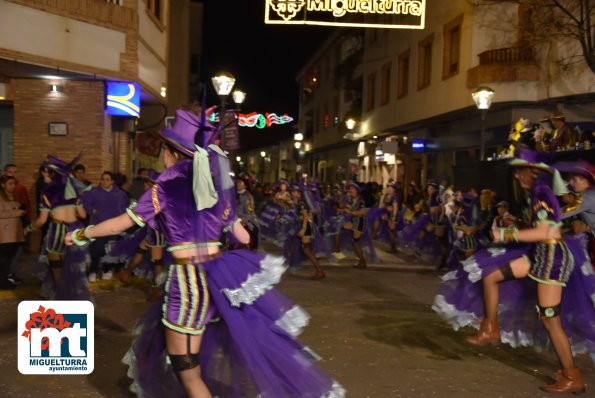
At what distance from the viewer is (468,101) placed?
20766 millimetres

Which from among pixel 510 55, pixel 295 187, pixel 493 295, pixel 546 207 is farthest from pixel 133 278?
pixel 510 55

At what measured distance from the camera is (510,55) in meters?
18.9

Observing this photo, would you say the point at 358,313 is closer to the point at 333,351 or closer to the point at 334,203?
the point at 333,351

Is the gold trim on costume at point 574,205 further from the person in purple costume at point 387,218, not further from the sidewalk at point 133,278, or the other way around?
the person in purple costume at point 387,218

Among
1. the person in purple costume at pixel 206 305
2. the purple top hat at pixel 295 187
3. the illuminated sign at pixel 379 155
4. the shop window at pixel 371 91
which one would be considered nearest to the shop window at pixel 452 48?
the illuminated sign at pixel 379 155

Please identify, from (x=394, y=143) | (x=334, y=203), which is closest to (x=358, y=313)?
(x=334, y=203)

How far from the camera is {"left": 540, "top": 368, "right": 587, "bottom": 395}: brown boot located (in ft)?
17.1

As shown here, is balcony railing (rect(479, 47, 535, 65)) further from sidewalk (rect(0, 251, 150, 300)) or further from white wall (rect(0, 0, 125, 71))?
sidewalk (rect(0, 251, 150, 300))

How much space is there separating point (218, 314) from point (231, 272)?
300 millimetres

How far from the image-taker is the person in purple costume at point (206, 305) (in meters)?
3.71

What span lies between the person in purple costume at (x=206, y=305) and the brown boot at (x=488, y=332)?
2.61 metres

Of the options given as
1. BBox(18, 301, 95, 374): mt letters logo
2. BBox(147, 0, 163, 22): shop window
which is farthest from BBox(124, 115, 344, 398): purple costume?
BBox(147, 0, 163, 22): shop window

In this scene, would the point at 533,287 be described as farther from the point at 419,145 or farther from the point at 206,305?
the point at 419,145

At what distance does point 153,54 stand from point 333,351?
40.1 ft
